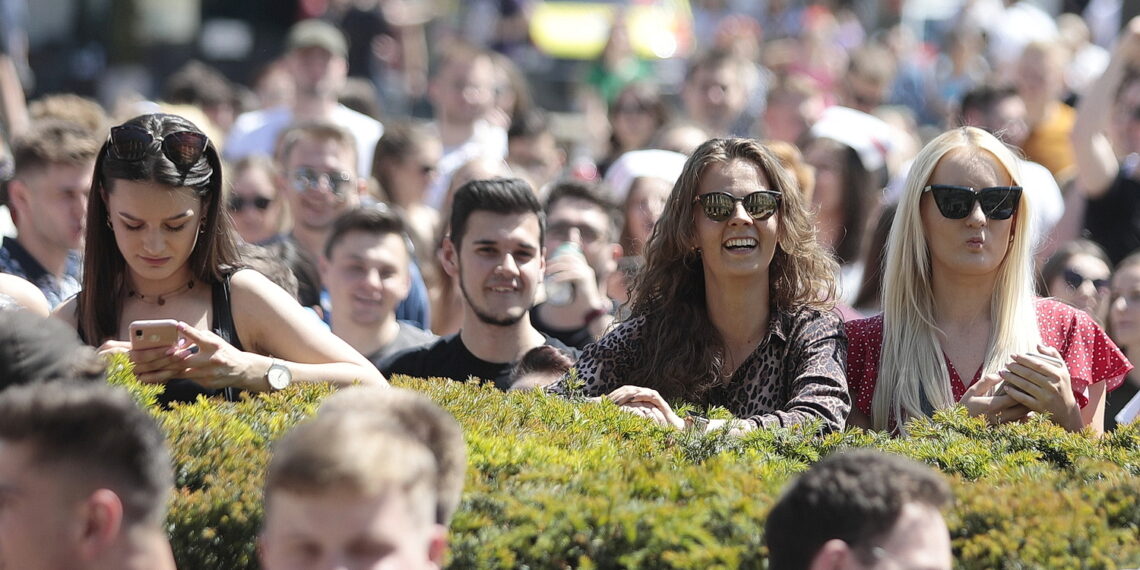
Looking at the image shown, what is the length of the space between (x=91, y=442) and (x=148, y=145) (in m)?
1.89

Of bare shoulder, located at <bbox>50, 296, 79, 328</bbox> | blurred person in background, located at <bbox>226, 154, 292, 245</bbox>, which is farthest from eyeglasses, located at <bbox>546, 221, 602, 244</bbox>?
bare shoulder, located at <bbox>50, 296, 79, 328</bbox>

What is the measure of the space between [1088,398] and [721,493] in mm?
2018

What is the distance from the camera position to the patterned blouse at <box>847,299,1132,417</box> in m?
4.93

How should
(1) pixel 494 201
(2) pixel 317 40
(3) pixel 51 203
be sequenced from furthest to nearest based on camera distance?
1. (2) pixel 317 40
2. (3) pixel 51 203
3. (1) pixel 494 201

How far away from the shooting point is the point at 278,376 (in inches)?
179

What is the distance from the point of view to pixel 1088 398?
16.4 feet

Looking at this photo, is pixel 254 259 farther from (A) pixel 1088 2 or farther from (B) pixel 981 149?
(A) pixel 1088 2

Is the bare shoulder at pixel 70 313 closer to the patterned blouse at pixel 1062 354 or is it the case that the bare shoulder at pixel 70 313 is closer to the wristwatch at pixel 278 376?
the wristwatch at pixel 278 376

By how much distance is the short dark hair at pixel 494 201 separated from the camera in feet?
20.9

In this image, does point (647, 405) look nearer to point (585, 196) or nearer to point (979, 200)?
point (979, 200)

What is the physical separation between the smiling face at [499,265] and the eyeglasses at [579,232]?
1216mm

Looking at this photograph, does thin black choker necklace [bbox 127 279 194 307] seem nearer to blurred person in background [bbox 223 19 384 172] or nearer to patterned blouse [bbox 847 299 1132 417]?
patterned blouse [bbox 847 299 1132 417]

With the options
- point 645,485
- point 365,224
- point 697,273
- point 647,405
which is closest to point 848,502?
point 645,485

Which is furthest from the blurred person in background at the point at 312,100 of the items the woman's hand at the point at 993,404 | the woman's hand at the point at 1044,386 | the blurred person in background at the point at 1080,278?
the woman's hand at the point at 1044,386
